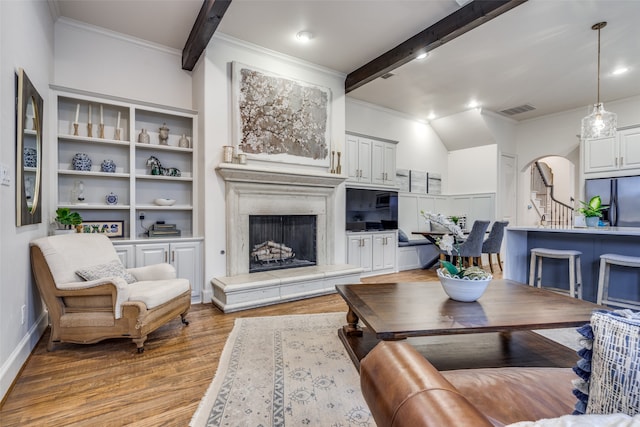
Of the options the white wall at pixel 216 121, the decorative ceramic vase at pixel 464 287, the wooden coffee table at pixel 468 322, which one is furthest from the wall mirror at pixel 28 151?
the decorative ceramic vase at pixel 464 287

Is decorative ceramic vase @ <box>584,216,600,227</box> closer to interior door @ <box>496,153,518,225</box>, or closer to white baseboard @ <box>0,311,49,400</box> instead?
interior door @ <box>496,153,518,225</box>

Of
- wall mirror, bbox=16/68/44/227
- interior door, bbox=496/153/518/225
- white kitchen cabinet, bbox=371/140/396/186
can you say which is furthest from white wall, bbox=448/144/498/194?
wall mirror, bbox=16/68/44/227

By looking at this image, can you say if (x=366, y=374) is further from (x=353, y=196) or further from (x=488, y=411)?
(x=353, y=196)

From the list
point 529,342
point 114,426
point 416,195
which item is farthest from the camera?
point 416,195

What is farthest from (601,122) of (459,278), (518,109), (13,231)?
(13,231)

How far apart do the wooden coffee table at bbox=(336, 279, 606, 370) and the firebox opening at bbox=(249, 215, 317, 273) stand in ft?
6.49

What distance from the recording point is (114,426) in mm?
1543

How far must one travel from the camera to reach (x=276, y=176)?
3.96 metres

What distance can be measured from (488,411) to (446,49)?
4.25 m

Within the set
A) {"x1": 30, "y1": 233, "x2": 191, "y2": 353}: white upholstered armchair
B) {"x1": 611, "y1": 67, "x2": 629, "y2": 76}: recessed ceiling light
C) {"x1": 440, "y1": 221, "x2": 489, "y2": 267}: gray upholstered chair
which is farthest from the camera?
{"x1": 440, "y1": 221, "x2": 489, "y2": 267}: gray upholstered chair

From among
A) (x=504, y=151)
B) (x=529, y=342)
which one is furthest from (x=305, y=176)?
(x=504, y=151)

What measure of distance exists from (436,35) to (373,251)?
322 cm

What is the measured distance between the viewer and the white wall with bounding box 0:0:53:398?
6.08 ft

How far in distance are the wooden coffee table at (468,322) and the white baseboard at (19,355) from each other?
2.12 m
